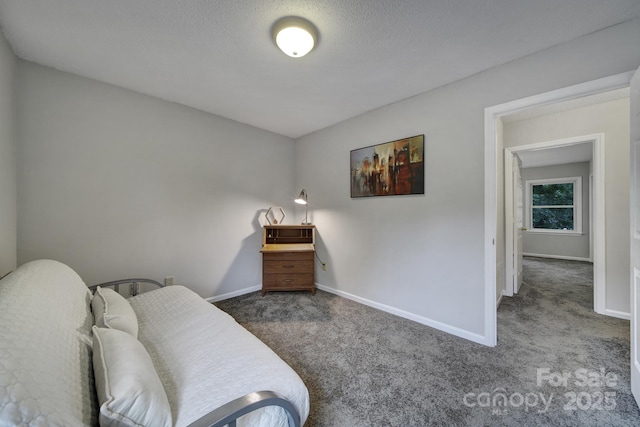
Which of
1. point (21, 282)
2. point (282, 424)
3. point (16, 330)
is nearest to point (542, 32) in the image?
point (282, 424)

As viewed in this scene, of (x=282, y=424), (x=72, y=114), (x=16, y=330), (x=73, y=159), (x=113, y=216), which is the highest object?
(x=72, y=114)

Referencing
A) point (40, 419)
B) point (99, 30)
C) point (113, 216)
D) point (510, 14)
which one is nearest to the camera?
point (40, 419)

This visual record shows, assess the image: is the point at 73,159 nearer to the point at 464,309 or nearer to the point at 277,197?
the point at 277,197

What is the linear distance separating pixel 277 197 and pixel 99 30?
2.39 meters

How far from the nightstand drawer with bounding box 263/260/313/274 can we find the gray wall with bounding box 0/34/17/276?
212 cm

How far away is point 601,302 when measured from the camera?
2580 millimetres

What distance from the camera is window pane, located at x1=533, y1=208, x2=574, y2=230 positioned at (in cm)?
551

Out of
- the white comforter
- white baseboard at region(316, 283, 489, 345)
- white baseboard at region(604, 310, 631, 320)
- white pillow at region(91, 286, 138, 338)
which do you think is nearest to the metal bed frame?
the white comforter

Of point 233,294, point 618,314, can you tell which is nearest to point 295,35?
point 233,294

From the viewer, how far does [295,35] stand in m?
1.51

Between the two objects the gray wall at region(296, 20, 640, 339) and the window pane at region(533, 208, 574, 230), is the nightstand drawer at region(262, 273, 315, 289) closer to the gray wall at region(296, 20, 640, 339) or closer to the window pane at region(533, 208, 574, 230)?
the gray wall at region(296, 20, 640, 339)

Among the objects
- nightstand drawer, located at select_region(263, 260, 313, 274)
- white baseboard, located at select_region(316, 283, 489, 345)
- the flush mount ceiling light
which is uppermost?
the flush mount ceiling light

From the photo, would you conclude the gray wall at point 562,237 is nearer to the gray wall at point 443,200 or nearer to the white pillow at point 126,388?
the gray wall at point 443,200

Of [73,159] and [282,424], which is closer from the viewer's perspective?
[282,424]
